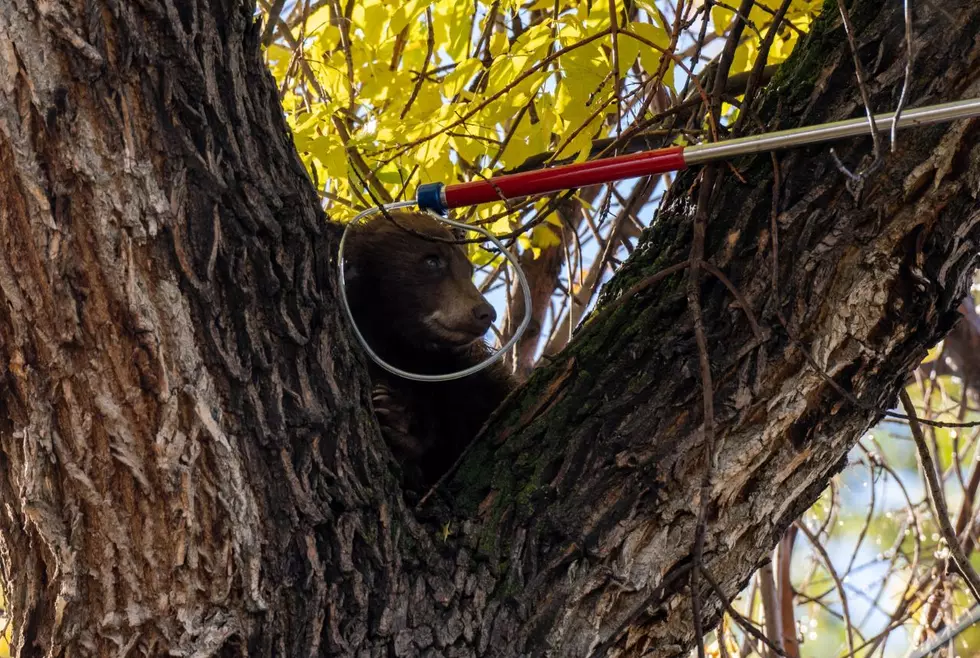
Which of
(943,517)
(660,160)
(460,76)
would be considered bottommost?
→ (943,517)

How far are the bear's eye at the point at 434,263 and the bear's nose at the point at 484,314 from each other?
0.25 metres

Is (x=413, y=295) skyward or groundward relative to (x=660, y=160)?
groundward

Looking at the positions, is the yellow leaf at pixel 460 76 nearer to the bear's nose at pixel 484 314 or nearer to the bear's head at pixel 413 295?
the bear's head at pixel 413 295

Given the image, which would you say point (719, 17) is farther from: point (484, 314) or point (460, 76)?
point (484, 314)

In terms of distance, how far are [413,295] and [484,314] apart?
293 millimetres

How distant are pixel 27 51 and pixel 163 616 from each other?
3.20 ft

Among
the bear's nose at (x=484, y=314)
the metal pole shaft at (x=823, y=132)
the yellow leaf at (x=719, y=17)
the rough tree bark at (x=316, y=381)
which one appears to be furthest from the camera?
the yellow leaf at (x=719, y=17)

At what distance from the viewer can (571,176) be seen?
2.20 metres

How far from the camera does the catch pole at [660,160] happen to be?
1908 mm

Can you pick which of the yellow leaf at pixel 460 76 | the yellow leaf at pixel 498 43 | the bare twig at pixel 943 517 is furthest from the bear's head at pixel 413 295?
the bare twig at pixel 943 517

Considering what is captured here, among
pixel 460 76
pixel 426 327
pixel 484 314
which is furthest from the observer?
pixel 426 327

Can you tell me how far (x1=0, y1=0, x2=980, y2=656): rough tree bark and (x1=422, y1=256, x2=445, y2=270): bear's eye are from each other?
3.57 ft

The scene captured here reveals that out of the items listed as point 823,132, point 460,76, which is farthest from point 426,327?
point 823,132

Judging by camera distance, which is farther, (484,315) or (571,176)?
(484,315)
